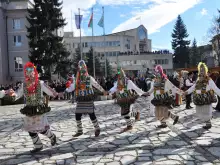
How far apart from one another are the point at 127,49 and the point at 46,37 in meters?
39.2

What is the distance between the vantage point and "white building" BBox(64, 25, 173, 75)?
208 feet

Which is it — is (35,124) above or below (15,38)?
below

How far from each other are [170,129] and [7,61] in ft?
125

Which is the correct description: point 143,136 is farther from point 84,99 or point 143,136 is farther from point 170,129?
point 84,99

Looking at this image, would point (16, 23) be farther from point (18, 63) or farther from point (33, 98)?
point (33, 98)

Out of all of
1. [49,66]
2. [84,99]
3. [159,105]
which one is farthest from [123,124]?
[49,66]

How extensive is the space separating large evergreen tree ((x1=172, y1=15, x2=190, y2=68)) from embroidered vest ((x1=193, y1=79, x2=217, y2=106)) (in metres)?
57.2

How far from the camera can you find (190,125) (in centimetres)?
937

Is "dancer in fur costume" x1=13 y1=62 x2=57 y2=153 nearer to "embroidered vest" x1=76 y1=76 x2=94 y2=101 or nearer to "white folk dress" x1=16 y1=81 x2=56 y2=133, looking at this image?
"white folk dress" x1=16 y1=81 x2=56 y2=133

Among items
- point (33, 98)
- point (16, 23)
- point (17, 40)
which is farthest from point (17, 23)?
point (33, 98)

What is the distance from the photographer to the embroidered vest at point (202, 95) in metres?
8.41

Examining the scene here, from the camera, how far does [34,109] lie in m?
7.03

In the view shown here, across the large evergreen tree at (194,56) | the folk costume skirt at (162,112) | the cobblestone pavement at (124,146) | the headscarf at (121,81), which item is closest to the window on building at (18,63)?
the cobblestone pavement at (124,146)

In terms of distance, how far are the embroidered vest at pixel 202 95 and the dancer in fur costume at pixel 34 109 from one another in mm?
4172
